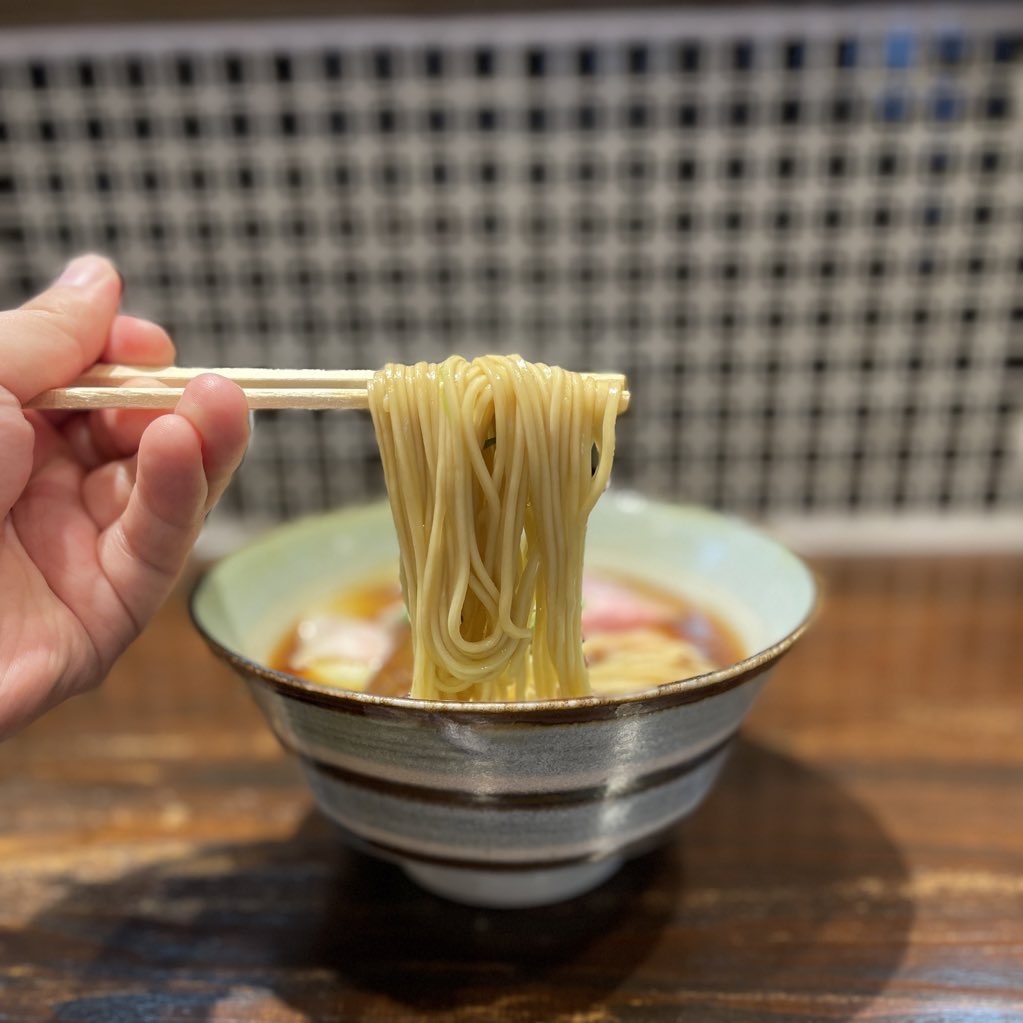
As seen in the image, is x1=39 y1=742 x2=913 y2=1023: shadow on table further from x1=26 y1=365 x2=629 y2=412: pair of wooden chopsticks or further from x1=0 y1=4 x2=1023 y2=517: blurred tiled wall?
x1=0 y1=4 x2=1023 y2=517: blurred tiled wall

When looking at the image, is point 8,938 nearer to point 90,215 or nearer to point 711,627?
point 711,627

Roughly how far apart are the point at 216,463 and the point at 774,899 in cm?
67

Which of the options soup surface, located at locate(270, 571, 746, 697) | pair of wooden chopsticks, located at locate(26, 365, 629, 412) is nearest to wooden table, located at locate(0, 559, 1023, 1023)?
soup surface, located at locate(270, 571, 746, 697)

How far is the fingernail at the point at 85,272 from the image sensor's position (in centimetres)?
86

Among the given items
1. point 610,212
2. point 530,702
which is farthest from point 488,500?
point 610,212

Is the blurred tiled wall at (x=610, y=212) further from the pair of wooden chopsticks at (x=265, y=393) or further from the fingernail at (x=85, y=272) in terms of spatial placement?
the pair of wooden chopsticks at (x=265, y=393)

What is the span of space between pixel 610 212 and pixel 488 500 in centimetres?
117

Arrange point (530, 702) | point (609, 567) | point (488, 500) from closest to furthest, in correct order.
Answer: point (530, 702) → point (488, 500) → point (609, 567)

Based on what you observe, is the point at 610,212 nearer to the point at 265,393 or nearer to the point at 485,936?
the point at 265,393

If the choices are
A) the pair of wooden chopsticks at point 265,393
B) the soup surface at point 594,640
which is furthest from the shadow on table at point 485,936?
the pair of wooden chopsticks at point 265,393

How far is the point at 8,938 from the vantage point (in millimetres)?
865

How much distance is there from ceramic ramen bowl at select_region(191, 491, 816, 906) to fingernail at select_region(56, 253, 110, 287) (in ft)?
1.01

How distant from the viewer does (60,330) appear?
0.79m

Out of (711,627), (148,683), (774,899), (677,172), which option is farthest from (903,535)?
(148,683)
